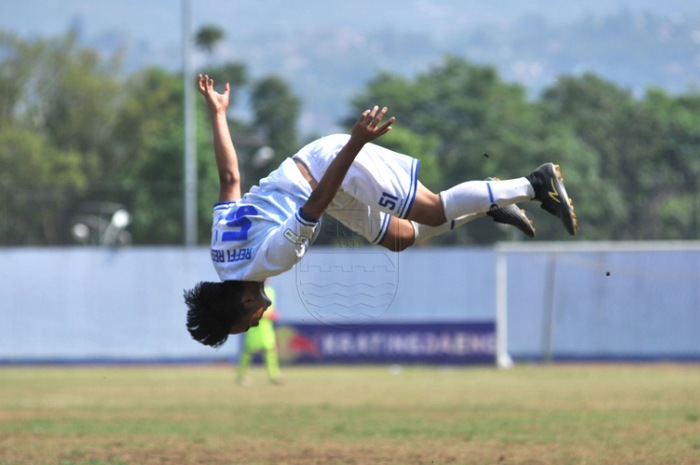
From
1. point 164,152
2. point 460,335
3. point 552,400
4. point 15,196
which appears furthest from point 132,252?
point 164,152

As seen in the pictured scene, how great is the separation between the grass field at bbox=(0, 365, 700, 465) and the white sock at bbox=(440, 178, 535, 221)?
8.74 ft

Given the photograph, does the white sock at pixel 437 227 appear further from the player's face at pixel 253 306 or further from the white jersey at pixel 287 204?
the player's face at pixel 253 306

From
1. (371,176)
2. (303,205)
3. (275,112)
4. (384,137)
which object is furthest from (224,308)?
(275,112)

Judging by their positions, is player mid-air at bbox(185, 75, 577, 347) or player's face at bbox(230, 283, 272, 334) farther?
player's face at bbox(230, 283, 272, 334)

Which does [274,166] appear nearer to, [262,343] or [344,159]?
[262,343]

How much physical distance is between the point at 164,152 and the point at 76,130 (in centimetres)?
1118

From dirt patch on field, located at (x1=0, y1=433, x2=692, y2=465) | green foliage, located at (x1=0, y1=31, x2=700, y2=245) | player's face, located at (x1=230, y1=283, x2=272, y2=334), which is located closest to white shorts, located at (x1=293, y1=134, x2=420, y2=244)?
player's face, located at (x1=230, y1=283, x2=272, y2=334)

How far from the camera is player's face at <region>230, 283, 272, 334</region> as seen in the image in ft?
19.4

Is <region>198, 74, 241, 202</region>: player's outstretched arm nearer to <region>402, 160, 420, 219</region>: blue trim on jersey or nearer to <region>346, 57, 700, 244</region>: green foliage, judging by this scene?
<region>402, 160, 420, 219</region>: blue trim on jersey

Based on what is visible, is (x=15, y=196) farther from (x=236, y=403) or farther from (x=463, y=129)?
(x=463, y=129)

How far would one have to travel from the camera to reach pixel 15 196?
25828 millimetres

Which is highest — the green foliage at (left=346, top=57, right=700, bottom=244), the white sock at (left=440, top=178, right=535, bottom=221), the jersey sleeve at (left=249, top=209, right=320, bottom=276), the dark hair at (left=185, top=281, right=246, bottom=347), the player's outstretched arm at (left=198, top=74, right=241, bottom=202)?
the green foliage at (left=346, top=57, right=700, bottom=244)

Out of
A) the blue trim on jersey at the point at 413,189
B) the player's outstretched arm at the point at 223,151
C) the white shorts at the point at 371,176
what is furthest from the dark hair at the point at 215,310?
the blue trim on jersey at the point at 413,189

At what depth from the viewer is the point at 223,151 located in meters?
6.55
